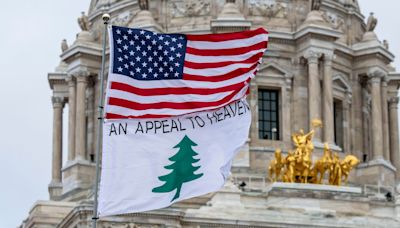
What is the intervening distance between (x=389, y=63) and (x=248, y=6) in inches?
401

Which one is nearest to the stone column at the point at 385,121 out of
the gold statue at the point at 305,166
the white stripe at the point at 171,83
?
the gold statue at the point at 305,166

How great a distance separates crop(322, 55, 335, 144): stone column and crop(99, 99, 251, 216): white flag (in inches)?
1783

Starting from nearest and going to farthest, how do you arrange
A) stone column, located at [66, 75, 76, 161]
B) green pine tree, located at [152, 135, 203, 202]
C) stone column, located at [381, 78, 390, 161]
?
green pine tree, located at [152, 135, 203, 202] → stone column, located at [66, 75, 76, 161] → stone column, located at [381, 78, 390, 161]

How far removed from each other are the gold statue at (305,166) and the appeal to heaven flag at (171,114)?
3768cm

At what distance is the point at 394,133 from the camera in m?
82.7

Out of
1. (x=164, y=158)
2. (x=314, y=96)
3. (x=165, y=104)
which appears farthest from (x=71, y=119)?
(x=164, y=158)

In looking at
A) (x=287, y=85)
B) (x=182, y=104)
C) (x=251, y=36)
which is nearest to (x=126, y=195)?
(x=182, y=104)

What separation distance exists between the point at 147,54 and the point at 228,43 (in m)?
1.93

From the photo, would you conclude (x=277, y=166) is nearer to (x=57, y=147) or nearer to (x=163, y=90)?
(x=57, y=147)

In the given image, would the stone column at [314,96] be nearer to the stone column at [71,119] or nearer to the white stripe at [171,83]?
the stone column at [71,119]

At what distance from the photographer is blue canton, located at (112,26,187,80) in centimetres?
3014

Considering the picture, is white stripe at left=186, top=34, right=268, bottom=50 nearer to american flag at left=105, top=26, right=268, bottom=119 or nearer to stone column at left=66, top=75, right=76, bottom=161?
american flag at left=105, top=26, right=268, bottom=119

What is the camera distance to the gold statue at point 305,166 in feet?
225

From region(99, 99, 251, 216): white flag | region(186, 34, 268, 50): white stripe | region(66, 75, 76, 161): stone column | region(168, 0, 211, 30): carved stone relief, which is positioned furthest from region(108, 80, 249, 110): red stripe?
region(66, 75, 76, 161): stone column
